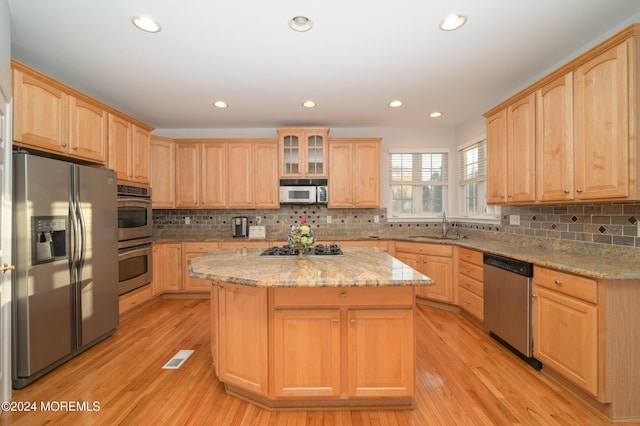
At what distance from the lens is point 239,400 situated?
6.30 feet

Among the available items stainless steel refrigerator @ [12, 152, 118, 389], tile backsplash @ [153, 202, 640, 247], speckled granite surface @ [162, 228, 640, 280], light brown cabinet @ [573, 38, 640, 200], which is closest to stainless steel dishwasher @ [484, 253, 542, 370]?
speckled granite surface @ [162, 228, 640, 280]

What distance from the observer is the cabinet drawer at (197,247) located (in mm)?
4117

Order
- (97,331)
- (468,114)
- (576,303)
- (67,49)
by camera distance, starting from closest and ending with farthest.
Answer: (576,303) → (67,49) → (97,331) → (468,114)

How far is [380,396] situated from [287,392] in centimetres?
59

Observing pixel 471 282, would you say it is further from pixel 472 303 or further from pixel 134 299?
pixel 134 299

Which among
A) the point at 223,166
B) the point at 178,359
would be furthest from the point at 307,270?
the point at 223,166

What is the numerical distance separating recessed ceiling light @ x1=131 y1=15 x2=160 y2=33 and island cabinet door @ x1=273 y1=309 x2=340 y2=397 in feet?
7.23

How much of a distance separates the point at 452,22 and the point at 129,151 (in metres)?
3.66

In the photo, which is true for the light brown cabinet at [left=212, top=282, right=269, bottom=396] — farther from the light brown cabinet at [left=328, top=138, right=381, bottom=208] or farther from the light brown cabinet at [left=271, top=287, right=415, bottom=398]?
the light brown cabinet at [left=328, top=138, right=381, bottom=208]

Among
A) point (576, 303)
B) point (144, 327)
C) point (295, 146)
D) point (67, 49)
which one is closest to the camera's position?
point (576, 303)

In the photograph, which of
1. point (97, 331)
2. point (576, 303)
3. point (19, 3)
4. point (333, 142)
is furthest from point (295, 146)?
point (576, 303)

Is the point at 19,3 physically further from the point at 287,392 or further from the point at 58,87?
the point at 287,392

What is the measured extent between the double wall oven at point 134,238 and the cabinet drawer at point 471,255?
399 cm

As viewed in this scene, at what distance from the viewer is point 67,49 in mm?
2338
